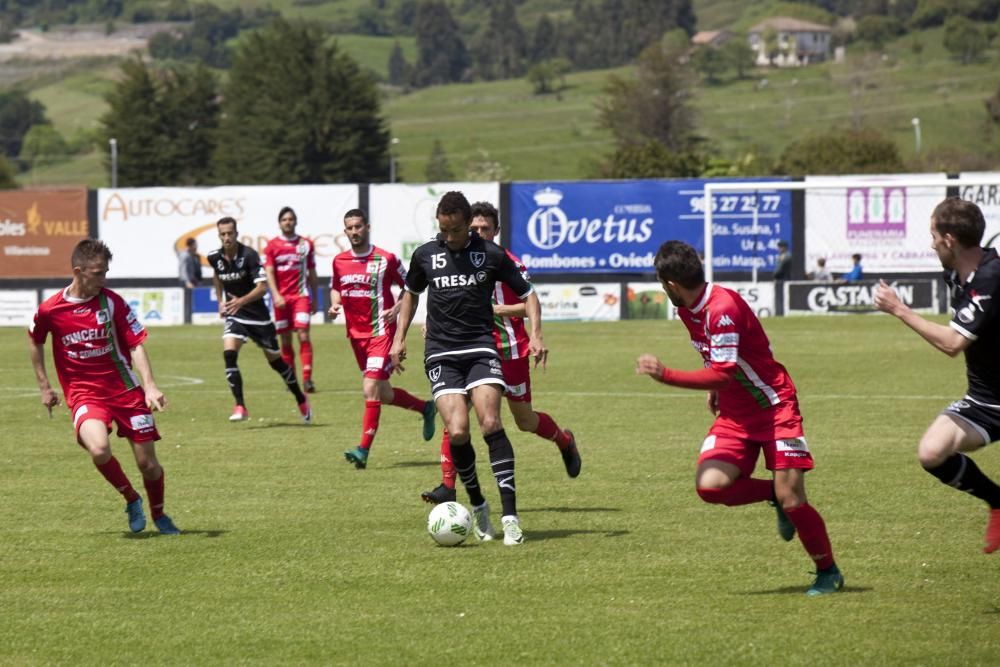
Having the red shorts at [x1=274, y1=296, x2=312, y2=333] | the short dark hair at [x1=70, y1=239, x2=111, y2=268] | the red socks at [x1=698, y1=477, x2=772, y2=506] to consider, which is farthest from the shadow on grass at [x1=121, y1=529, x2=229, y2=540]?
the red shorts at [x1=274, y1=296, x2=312, y2=333]

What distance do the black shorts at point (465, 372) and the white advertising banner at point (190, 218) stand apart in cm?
3241

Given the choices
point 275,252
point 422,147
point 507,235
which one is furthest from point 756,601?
point 422,147

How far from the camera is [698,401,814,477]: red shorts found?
27.3ft

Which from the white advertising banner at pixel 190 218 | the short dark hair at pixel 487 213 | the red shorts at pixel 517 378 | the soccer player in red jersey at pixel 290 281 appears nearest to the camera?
the short dark hair at pixel 487 213

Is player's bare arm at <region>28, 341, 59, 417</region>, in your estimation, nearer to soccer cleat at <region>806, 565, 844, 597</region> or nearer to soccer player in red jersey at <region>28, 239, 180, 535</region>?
soccer player in red jersey at <region>28, 239, 180, 535</region>

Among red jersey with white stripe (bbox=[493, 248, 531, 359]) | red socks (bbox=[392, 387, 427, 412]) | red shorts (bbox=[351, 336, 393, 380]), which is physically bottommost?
red socks (bbox=[392, 387, 427, 412])

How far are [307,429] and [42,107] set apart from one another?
185 meters

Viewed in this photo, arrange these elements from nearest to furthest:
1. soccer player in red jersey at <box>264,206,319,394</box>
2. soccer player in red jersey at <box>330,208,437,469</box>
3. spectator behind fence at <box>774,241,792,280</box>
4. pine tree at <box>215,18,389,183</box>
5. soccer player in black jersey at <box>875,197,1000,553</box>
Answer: soccer player in black jersey at <box>875,197,1000,553</box> < soccer player in red jersey at <box>330,208,437,469</box> < soccer player in red jersey at <box>264,206,319,394</box> < spectator behind fence at <box>774,241,792,280</box> < pine tree at <box>215,18,389,183</box>

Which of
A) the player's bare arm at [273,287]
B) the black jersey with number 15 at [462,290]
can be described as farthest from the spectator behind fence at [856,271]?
the black jersey with number 15 at [462,290]

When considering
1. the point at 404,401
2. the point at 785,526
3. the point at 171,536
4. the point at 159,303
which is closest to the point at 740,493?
the point at 785,526

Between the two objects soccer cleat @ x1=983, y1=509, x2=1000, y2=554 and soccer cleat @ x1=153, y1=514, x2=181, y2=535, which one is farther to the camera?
soccer cleat @ x1=153, y1=514, x2=181, y2=535

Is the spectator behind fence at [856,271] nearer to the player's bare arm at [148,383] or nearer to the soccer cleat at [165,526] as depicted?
the soccer cleat at [165,526]

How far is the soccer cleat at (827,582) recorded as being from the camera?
8320 millimetres

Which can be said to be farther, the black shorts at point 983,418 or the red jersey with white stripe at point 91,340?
the red jersey with white stripe at point 91,340
